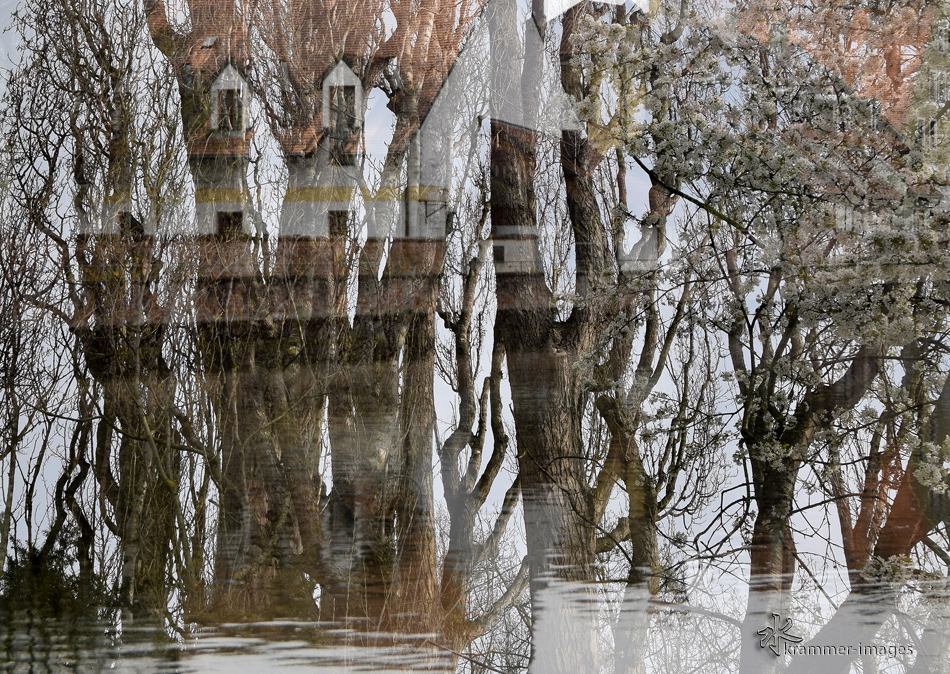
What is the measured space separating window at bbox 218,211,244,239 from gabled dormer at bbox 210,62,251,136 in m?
0.12

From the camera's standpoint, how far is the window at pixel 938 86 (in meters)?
0.83

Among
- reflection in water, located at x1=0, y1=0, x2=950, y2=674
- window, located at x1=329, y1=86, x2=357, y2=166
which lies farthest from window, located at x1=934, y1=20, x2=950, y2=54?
window, located at x1=329, y1=86, x2=357, y2=166

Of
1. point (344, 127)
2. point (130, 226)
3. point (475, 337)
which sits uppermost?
point (344, 127)

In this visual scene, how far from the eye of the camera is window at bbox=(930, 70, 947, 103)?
830 mm

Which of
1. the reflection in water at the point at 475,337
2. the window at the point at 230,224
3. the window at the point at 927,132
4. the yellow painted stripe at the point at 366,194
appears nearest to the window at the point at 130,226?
the reflection in water at the point at 475,337

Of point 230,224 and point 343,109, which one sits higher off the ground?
point 343,109

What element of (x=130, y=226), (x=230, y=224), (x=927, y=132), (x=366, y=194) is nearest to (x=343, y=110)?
(x=366, y=194)

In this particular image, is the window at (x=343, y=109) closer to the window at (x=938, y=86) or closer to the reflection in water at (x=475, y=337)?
the reflection in water at (x=475, y=337)

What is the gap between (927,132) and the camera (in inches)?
32.5

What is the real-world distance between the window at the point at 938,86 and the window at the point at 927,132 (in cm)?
3

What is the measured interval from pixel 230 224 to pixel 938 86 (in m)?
0.97

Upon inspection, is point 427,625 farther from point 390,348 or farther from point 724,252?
point 724,252

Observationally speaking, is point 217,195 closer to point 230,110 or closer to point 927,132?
point 230,110

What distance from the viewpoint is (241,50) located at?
0.91 meters
